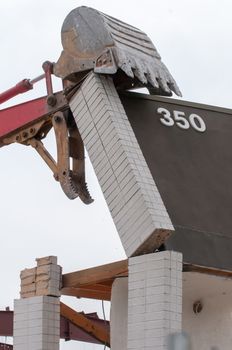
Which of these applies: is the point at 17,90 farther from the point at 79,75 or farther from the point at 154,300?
the point at 154,300

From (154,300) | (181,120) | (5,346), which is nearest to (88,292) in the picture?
(181,120)

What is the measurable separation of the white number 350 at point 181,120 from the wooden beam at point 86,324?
4620mm

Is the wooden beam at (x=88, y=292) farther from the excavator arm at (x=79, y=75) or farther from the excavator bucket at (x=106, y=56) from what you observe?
the excavator bucket at (x=106, y=56)

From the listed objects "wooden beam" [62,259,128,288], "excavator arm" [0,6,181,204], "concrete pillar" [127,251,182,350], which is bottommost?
"concrete pillar" [127,251,182,350]

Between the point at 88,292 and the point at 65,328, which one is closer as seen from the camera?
the point at 88,292

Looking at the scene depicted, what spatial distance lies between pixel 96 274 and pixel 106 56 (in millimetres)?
4062

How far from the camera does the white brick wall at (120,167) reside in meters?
15.5

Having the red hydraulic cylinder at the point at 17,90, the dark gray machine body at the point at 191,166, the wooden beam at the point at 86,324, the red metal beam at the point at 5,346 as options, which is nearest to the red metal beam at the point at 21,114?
the red hydraulic cylinder at the point at 17,90

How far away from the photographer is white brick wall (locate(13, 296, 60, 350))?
58.3 ft

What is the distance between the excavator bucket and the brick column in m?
3.73

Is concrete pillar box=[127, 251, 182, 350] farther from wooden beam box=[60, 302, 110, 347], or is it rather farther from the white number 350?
wooden beam box=[60, 302, 110, 347]

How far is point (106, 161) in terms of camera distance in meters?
16.8

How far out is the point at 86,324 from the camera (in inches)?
815

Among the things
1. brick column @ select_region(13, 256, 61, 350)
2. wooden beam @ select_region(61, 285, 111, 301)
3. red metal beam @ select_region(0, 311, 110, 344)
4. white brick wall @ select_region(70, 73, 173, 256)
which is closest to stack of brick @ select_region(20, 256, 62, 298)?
brick column @ select_region(13, 256, 61, 350)
